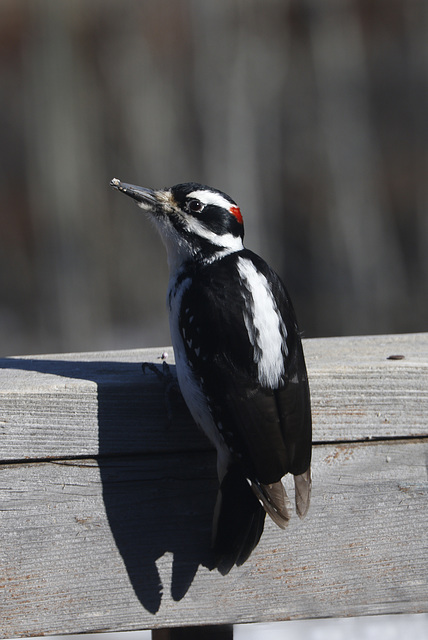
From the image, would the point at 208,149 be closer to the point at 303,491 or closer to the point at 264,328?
the point at 264,328

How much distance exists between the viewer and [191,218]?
2.31 meters

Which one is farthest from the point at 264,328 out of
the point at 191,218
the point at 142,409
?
the point at 191,218

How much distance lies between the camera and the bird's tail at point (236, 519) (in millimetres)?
1758

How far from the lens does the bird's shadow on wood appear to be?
6.01 feet

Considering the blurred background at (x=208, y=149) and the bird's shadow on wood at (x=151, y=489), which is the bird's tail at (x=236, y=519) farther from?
the blurred background at (x=208, y=149)

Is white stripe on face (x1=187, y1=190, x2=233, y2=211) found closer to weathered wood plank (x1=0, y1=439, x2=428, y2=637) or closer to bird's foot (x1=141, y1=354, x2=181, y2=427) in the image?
bird's foot (x1=141, y1=354, x2=181, y2=427)

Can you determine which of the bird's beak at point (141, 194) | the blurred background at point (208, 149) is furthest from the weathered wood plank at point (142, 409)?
the blurred background at point (208, 149)

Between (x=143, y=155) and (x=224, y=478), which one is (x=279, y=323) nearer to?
(x=224, y=478)

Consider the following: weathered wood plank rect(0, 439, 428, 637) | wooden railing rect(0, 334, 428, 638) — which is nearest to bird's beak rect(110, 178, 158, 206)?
wooden railing rect(0, 334, 428, 638)

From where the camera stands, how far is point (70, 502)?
5.98ft

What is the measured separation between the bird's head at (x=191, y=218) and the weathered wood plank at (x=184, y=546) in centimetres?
69

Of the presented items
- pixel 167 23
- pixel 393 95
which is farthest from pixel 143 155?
pixel 393 95

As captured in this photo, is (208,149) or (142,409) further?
(208,149)

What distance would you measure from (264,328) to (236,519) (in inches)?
17.6
